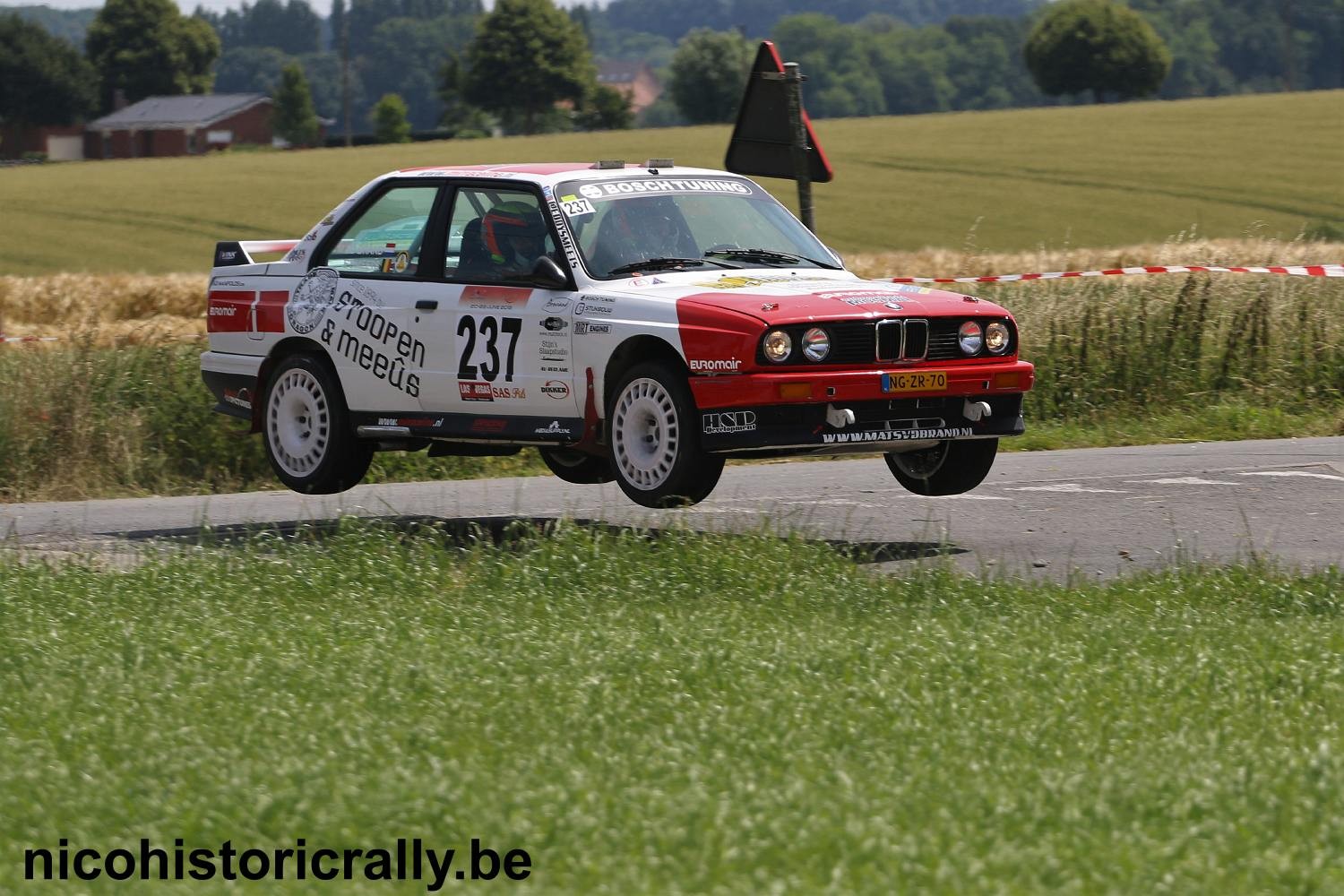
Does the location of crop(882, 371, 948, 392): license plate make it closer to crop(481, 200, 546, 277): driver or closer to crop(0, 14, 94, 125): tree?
crop(481, 200, 546, 277): driver

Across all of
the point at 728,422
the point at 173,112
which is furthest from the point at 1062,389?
the point at 173,112

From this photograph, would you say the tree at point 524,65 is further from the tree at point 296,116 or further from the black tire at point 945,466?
the black tire at point 945,466

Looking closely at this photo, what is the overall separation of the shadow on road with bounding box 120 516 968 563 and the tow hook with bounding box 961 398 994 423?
2.12ft

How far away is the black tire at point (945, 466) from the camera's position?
10672 mm

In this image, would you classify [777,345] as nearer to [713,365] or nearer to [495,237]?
[713,365]

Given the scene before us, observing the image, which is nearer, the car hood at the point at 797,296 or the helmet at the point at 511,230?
the car hood at the point at 797,296

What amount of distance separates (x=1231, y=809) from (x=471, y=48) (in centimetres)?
12220

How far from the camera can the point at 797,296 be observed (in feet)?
31.7

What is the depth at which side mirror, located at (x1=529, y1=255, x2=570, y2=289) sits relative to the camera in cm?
1015

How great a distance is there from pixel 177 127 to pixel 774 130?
4848 inches

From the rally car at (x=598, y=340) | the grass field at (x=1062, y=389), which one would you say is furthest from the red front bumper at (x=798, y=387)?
the grass field at (x=1062, y=389)

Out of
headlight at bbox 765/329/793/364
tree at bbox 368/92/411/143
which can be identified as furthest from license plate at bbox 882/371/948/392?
tree at bbox 368/92/411/143

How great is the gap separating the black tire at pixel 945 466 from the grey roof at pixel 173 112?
12444 centimetres

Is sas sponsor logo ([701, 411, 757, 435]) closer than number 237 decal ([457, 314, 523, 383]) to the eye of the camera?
Yes
